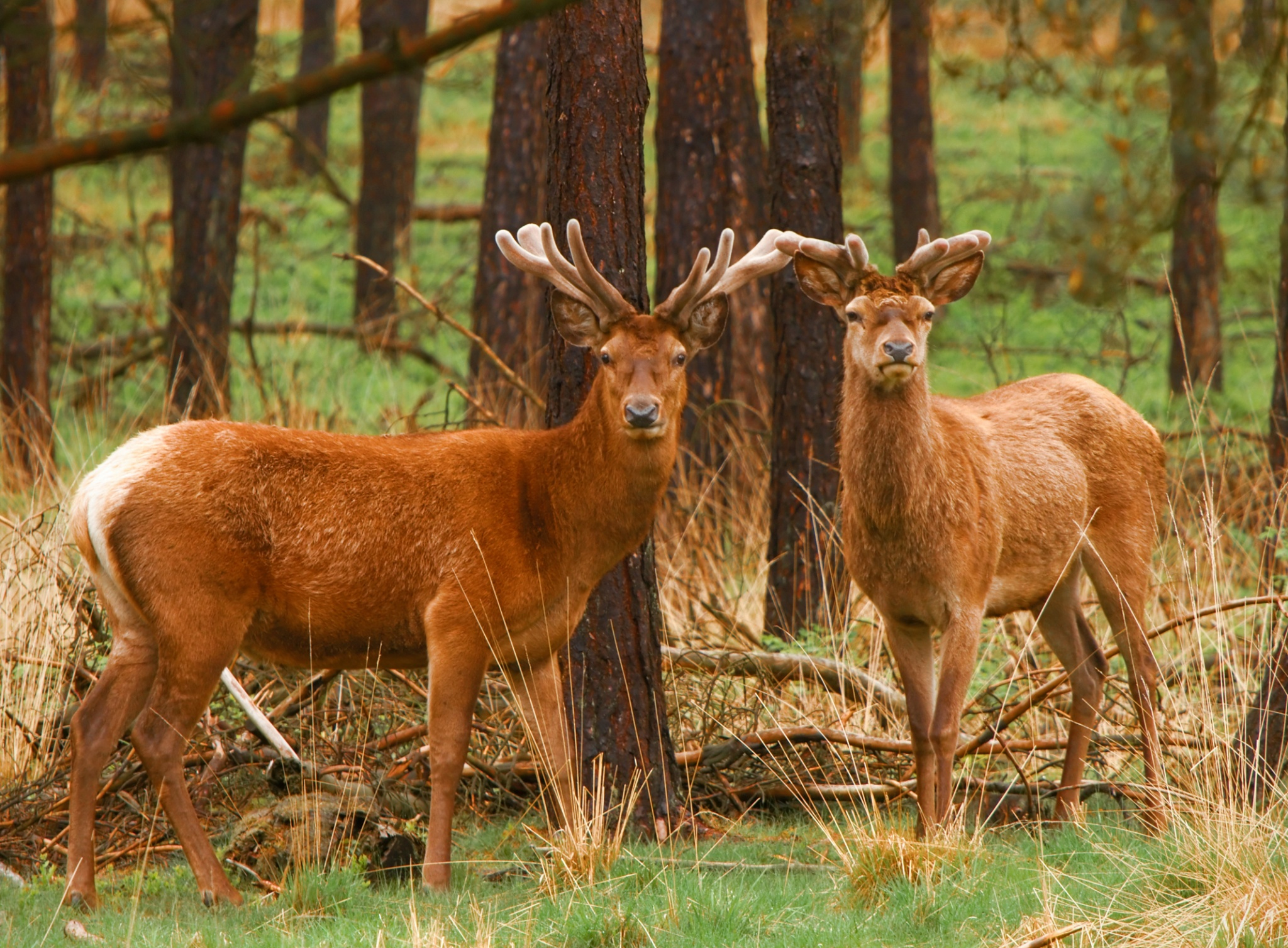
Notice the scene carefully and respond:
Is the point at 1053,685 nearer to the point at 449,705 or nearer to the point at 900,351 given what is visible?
the point at 900,351

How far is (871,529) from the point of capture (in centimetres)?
620

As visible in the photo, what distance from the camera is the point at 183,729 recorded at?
5.53 m

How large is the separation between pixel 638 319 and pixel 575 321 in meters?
0.28

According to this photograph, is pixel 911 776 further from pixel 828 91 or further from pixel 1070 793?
pixel 828 91

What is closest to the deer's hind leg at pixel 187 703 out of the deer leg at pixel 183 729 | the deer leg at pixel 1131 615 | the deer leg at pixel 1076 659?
the deer leg at pixel 183 729

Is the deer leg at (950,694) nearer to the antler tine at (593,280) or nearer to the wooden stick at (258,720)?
the antler tine at (593,280)

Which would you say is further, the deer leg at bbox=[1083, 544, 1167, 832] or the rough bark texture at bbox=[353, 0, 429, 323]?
the rough bark texture at bbox=[353, 0, 429, 323]

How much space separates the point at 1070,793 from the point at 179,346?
399 inches

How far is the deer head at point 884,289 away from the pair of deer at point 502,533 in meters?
0.01

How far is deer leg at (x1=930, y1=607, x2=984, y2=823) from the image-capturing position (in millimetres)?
6016

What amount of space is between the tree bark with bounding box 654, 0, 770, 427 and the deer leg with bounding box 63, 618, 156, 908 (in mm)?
6383

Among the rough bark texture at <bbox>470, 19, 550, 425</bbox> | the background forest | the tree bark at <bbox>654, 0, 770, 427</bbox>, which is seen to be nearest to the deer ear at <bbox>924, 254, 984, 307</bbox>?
the background forest

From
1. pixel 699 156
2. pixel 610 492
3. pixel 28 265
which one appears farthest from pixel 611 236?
pixel 28 265

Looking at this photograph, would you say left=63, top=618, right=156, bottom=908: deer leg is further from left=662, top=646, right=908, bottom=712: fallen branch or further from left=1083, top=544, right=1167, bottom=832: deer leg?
left=1083, top=544, right=1167, bottom=832: deer leg
